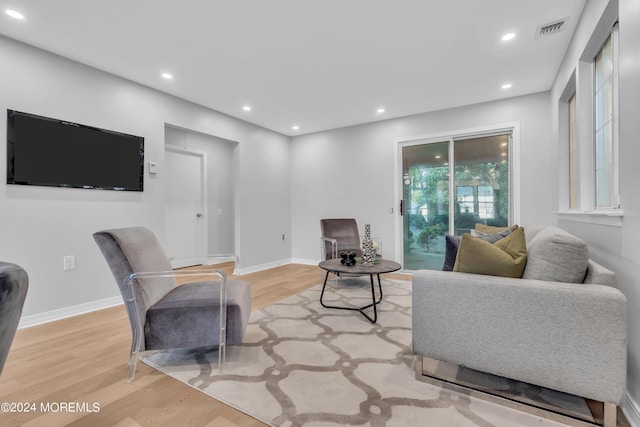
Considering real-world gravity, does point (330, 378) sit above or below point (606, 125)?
below

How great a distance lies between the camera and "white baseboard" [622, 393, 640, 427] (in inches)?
51.9

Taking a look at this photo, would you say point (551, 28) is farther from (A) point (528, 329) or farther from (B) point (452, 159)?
(A) point (528, 329)

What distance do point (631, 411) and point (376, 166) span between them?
3913mm

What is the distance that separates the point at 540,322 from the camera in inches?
54.7

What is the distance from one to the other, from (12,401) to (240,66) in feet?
9.98

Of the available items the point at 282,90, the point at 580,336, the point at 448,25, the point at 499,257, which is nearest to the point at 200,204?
the point at 282,90

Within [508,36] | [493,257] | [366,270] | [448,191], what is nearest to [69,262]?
[366,270]

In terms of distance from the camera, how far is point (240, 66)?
304 cm

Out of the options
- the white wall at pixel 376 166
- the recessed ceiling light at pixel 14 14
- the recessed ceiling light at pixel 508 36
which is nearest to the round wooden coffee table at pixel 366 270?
the white wall at pixel 376 166

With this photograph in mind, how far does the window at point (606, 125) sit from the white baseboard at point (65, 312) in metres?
4.41

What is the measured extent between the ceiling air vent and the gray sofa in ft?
6.38

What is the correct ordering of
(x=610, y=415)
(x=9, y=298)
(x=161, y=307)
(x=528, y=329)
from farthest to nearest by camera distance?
(x=161, y=307), (x=528, y=329), (x=610, y=415), (x=9, y=298)

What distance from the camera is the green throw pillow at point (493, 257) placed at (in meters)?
1.59

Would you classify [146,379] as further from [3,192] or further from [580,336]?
[580,336]
